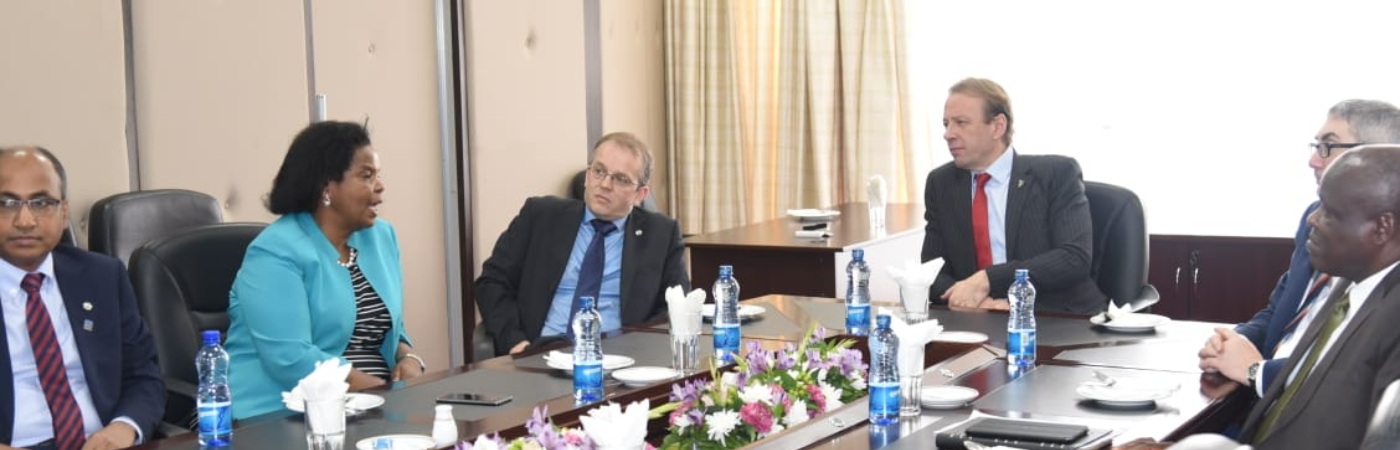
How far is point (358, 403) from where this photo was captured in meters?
2.84

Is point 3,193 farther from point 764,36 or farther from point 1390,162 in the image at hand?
point 764,36

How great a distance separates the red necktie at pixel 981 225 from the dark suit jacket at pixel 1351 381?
2080mm

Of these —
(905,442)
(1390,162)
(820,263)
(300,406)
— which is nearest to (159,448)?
(300,406)

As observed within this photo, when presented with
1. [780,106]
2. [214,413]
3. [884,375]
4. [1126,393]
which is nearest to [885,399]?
[884,375]

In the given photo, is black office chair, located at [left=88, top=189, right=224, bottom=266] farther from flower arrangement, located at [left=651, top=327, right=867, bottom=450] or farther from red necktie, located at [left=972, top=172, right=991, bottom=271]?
red necktie, located at [left=972, top=172, right=991, bottom=271]

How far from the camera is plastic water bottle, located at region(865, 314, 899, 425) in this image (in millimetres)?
2711

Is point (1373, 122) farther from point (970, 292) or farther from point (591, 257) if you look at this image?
point (591, 257)

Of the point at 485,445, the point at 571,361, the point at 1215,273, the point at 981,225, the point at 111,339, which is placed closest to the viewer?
the point at 485,445

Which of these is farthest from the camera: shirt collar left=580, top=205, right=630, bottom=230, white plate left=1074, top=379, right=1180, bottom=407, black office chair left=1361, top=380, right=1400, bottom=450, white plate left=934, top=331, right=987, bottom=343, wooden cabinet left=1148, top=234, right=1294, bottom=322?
wooden cabinet left=1148, top=234, right=1294, bottom=322

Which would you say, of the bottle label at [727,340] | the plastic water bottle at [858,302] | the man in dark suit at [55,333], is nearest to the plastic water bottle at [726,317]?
the bottle label at [727,340]

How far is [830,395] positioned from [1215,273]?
11.3 feet

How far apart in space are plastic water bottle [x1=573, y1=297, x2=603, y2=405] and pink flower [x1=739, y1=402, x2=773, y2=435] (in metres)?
0.40

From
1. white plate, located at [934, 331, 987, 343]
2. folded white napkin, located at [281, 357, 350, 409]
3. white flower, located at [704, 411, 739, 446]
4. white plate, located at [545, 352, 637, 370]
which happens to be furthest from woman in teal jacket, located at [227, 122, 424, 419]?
white plate, located at [934, 331, 987, 343]

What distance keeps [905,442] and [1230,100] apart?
4.35m
